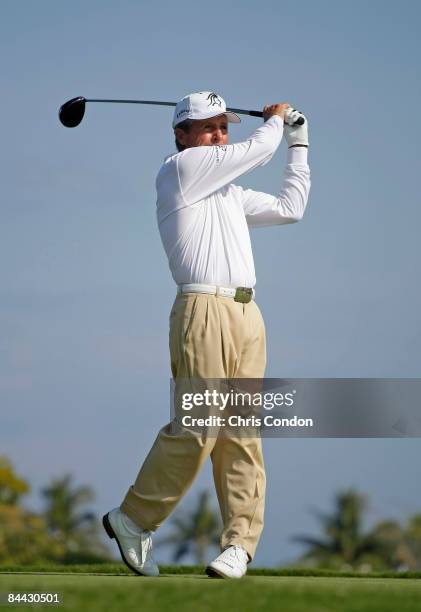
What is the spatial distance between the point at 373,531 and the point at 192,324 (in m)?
51.6

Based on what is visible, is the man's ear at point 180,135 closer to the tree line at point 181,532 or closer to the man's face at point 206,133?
the man's face at point 206,133

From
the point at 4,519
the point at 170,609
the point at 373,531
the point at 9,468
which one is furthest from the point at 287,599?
the point at 373,531

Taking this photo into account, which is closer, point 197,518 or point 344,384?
point 344,384

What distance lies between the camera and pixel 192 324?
6.88m

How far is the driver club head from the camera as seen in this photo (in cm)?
862

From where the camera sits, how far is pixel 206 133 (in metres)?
7.41

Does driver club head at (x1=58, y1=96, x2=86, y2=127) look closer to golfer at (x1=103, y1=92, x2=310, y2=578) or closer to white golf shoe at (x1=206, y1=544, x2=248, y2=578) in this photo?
golfer at (x1=103, y1=92, x2=310, y2=578)

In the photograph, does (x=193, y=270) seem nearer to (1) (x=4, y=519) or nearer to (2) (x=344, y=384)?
(2) (x=344, y=384)

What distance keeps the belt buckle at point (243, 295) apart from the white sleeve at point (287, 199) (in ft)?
2.18

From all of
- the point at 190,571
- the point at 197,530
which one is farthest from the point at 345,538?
the point at 190,571

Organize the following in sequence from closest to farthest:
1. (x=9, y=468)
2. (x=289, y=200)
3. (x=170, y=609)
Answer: (x=170, y=609) → (x=289, y=200) → (x=9, y=468)

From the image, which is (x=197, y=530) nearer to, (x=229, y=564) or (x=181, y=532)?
(x=181, y=532)

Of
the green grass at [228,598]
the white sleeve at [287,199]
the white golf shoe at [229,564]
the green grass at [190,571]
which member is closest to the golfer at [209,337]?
the white golf shoe at [229,564]

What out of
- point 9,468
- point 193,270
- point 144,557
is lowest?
point 9,468
